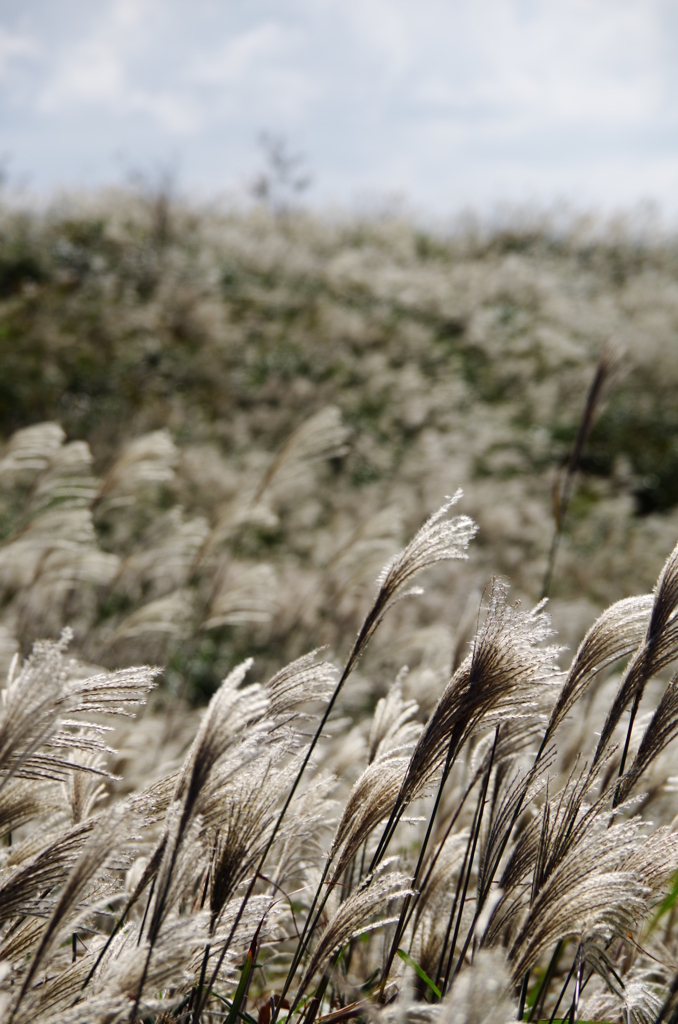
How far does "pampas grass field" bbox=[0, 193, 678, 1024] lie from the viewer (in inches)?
38.1

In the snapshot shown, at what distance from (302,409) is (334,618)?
6332mm

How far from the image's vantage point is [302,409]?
10.6 m

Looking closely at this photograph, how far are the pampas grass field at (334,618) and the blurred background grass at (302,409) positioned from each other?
2.4 inches

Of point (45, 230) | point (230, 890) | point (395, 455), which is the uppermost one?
point (45, 230)

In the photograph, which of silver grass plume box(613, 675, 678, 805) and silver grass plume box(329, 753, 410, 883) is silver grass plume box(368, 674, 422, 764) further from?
silver grass plume box(613, 675, 678, 805)

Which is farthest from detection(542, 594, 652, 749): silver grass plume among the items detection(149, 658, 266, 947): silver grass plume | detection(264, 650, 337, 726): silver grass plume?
detection(149, 658, 266, 947): silver grass plume

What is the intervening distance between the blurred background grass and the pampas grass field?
61 millimetres

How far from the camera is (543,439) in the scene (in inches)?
467

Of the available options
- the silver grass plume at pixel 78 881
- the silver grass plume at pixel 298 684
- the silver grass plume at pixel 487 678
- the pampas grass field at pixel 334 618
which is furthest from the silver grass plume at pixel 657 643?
the silver grass plume at pixel 78 881

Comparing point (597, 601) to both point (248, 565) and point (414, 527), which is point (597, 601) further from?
point (248, 565)

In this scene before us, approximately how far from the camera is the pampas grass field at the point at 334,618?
0.97 meters

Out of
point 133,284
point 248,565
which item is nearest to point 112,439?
point 248,565

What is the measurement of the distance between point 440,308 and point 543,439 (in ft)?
14.1

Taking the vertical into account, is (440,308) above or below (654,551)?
above
